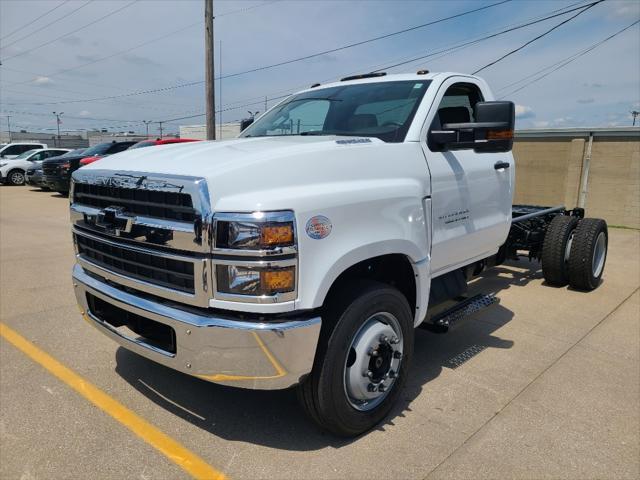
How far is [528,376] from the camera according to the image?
3.75m

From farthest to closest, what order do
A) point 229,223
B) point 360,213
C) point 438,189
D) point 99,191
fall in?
point 438,189, point 99,191, point 360,213, point 229,223

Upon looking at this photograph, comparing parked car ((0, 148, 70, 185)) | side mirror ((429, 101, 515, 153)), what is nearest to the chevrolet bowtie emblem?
side mirror ((429, 101, 515, 153))

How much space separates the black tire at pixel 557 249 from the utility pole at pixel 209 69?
12.5m

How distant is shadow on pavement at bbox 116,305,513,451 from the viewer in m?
2.92

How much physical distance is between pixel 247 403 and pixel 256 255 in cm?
147

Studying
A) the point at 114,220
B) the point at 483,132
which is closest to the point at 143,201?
the point at 114,220

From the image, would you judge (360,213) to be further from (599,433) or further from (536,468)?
(599,433)

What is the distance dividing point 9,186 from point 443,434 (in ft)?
77.2

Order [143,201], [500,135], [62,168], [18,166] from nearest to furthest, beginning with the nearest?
[143,201] → [500,135] → [62,168] → [18,166]

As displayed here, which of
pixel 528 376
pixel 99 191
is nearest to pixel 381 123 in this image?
pixel 99 191

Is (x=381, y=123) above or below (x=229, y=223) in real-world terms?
above

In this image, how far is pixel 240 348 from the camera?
7.70 ft

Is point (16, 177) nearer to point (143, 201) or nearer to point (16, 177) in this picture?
point (16, 177)

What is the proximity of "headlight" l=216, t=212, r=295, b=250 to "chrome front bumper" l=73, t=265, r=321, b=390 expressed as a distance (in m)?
0.37
